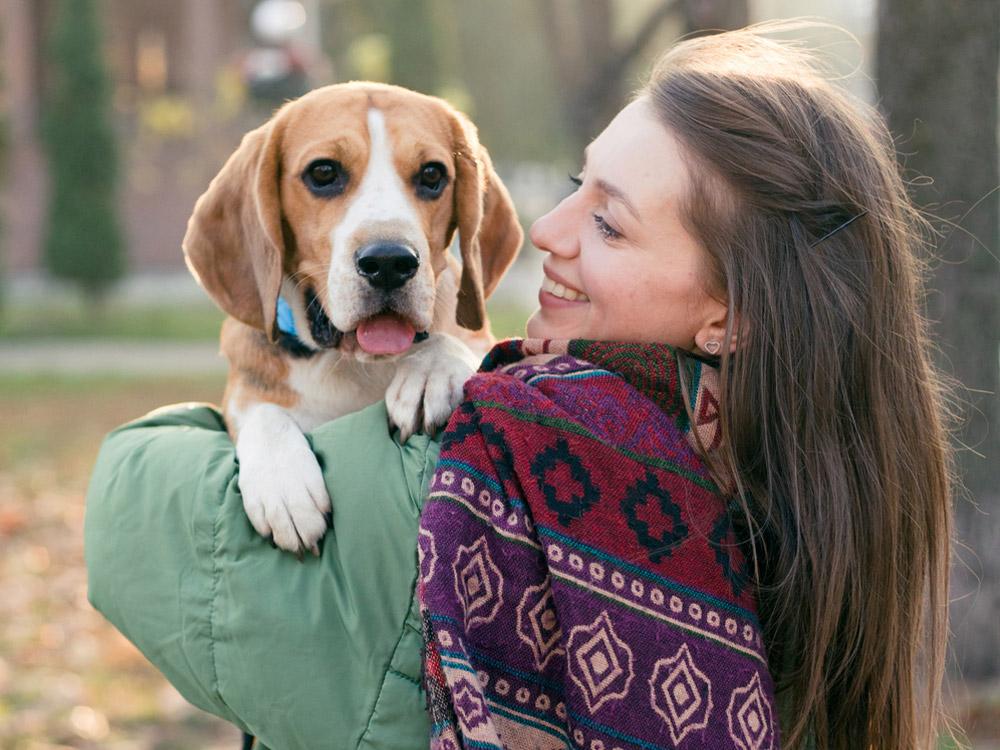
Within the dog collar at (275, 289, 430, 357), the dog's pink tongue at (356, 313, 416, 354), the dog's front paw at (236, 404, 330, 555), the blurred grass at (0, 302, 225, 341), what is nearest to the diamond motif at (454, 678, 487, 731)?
the dog's front paw at (236, 404, 330, 555)

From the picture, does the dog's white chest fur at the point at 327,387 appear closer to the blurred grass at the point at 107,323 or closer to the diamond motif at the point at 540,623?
the diamond motif at the point at 540,623

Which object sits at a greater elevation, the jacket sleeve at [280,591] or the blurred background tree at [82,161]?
the jacket sleeve at [280,591]

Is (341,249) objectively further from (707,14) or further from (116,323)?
(116,323)

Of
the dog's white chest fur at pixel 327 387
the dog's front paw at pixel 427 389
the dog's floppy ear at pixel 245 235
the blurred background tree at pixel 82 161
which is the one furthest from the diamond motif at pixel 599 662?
the blurred background tree at pixel 82 161

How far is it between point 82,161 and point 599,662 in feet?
58.5

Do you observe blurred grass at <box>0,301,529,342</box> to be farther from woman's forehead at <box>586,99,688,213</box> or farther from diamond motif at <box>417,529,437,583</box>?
diamond motif at <box>417,529,437,583</box>

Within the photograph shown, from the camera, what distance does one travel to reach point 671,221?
2.18 metres

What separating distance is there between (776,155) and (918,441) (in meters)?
0.60

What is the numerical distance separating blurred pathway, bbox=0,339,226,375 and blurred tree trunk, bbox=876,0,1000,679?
1001 centimetres

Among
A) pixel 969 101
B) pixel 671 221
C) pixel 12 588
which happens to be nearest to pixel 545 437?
pixel 671 221

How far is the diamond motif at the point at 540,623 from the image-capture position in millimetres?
1851

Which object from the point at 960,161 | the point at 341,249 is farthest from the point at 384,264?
the point at 960,161

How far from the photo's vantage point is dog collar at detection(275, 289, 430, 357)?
294 cm

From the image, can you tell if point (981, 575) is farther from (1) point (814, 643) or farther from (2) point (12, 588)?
(2) point (12, 588)
